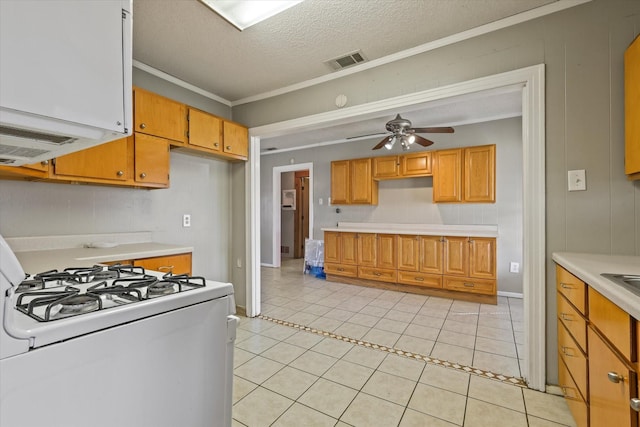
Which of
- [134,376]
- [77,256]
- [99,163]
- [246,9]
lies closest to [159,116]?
[99,163]

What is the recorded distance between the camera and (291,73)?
2.80 metres

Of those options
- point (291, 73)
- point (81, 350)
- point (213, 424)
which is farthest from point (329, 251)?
point (81, 350)

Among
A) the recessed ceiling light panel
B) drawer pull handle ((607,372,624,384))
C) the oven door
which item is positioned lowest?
drawer pull handle ((607,372,624,384))

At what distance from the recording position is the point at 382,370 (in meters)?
2.17

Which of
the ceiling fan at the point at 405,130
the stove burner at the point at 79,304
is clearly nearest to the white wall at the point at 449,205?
the ceiling fan at the point at 405,130

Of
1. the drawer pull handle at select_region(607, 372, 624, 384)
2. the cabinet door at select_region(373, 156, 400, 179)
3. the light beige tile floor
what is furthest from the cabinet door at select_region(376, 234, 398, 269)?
the drawer pull handle at select_region(607, 372, 624, 384)

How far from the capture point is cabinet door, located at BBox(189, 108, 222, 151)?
2764 mm

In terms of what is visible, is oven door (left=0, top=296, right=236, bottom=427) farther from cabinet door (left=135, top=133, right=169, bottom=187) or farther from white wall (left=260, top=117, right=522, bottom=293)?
white wall (left=260, top=117, right=522, bottom=293)

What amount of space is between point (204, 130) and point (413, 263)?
3.19m

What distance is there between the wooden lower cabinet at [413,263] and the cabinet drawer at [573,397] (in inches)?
81.8

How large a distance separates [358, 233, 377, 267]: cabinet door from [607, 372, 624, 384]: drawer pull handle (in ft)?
11.7

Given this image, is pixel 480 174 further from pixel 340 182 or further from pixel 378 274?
pixel 340 182

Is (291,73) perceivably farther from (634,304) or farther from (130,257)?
(634,304)

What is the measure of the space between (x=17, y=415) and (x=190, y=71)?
9.34 feet
